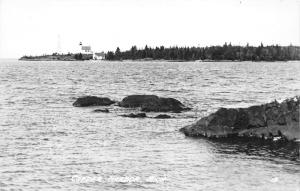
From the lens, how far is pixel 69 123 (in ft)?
115

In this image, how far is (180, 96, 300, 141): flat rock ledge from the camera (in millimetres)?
28109

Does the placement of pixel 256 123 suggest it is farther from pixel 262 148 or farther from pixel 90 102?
pixel 90 102

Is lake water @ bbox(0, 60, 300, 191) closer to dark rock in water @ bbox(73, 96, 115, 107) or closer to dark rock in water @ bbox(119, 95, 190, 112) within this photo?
dark rock in water @ bbox(119, 95, 190, 112)

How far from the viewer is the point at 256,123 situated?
2914cm

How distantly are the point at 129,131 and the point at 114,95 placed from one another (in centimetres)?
2811

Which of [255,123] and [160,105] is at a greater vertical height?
[255,123]

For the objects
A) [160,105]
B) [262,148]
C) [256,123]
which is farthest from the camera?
[160,105]

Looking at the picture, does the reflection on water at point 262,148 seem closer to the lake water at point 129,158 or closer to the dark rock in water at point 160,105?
the lake water at point 129,158

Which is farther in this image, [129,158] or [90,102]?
[90,102]

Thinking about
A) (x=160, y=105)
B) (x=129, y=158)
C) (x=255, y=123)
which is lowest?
(x=129, y=158)

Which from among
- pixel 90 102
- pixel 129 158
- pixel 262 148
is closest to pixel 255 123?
pixel 262 148

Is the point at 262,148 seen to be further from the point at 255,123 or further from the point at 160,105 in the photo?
the point at 160,105

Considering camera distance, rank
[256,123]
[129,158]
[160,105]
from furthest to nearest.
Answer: [160,105] < [256,123] < [129,158]

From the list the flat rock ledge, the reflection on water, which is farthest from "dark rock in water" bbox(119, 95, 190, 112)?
the reflection on water
